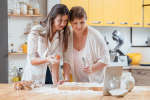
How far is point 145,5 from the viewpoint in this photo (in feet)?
15.6

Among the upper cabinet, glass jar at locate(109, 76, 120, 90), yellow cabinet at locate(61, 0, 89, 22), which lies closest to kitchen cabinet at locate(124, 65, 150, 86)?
the upper cabinet

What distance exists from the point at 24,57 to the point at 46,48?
7.06 ft

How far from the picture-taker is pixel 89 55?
10.00ft

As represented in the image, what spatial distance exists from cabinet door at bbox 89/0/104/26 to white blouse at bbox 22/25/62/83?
1.84 meters

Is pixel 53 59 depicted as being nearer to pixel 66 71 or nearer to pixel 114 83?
pixel 66 71

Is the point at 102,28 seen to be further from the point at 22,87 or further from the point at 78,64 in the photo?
the point at 22,87

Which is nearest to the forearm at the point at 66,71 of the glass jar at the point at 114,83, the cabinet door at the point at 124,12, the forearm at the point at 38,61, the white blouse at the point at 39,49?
the white blouse at the point at 39,49

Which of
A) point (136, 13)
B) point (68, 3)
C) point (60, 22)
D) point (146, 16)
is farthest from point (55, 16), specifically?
point (146, 16)

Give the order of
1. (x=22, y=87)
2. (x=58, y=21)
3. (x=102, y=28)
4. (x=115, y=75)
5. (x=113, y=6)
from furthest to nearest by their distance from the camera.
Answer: (x=102, y=28) < (x=113, y=6) < (x=58, y=21) < (x=22, y=87) < (x=115, y=75)

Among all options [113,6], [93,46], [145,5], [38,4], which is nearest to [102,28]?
[113,6]

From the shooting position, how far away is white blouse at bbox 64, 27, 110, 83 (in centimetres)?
304

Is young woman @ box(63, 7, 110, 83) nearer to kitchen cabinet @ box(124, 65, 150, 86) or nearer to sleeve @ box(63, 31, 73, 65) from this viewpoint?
sleeve @ box(63, 31, 73, 65)

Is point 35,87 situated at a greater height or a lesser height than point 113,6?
lesser

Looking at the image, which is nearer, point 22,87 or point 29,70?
point 22,87
